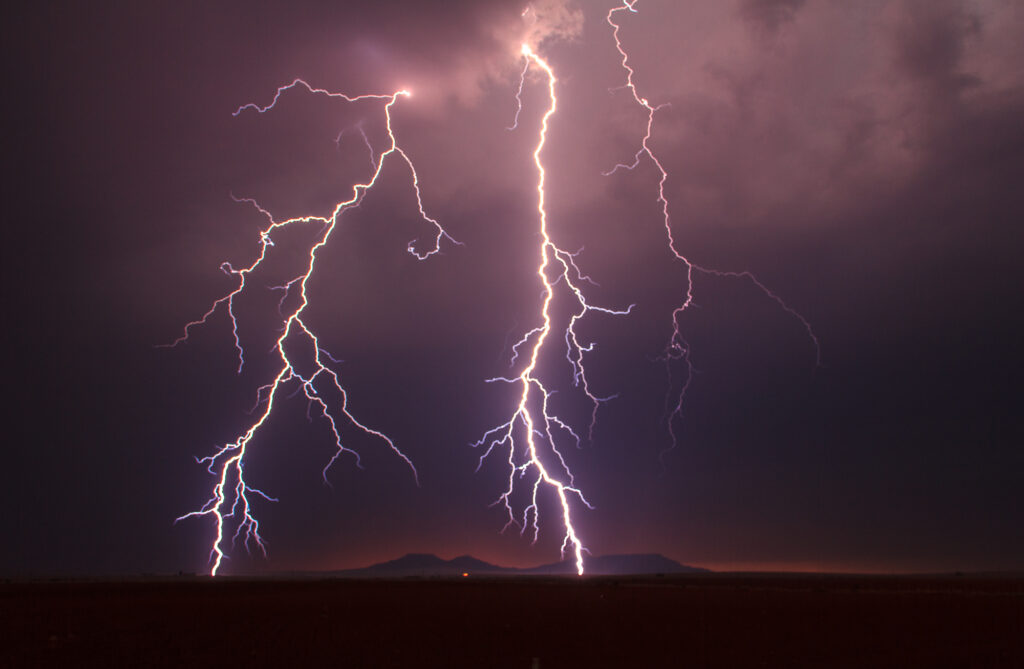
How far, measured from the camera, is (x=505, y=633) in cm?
1489

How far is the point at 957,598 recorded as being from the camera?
25.3 metres

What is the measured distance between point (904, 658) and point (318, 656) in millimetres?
9337

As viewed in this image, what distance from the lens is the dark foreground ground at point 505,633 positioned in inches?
484

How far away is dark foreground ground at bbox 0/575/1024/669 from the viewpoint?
40.3 ft

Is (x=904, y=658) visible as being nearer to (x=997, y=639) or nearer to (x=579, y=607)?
(x=997, y=639)

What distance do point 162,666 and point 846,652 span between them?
35.8 feet

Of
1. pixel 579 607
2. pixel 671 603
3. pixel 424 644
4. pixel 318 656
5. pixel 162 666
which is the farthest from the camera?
pixel 671 603

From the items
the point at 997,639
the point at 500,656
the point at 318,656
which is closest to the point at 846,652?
the point at 997,639

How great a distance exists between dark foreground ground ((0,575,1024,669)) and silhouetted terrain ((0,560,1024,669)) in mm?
34

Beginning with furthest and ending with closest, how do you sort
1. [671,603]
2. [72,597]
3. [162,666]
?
[72,597] < [671,603] < [162,666]

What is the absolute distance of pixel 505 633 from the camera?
14.9 metres

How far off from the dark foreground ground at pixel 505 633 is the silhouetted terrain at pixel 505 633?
0.11 ft

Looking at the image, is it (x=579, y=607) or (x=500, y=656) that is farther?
(x=579, y=607)

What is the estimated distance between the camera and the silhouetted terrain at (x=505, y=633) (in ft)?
40.3
